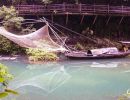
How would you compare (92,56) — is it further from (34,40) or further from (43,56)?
(34,40)

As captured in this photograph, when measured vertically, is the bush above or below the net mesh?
below

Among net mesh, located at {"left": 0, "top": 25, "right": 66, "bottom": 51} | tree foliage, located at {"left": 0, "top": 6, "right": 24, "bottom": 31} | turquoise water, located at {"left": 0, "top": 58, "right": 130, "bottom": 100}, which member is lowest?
turquoise water, located at {"left": 0, "top": 58, "right": 130, "bottom": 100}

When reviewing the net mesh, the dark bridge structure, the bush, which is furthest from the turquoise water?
the dark bridge structure

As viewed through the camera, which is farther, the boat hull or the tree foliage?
the tree foliage

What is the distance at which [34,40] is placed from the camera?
42.2 ft

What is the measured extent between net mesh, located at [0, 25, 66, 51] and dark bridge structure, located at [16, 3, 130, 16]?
368 centimetres

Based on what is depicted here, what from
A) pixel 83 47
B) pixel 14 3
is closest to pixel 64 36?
pixel 83 47

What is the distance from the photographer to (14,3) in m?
18.2

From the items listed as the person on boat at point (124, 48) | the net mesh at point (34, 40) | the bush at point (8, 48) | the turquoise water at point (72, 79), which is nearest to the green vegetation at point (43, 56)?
the turquoise water at point (72, 79)

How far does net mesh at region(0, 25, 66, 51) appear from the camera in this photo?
41.1 ft

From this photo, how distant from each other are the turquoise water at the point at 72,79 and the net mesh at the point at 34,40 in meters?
0.88

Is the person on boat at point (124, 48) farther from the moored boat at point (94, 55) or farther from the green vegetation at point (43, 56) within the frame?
the green vegetation at point (43, 56)

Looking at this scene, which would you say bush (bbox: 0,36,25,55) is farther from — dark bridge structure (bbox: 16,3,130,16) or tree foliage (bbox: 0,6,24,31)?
dark bridge structure (bbox: 16,3,130,16)

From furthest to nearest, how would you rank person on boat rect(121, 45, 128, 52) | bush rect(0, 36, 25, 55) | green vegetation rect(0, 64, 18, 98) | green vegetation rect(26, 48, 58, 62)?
person on boat rect(121, 45, 128, 52) < bush rect(0, 36, 25, 55) < green vegetation rect(26, 48, 58, 62) < green vegetation rect(0, 64, 18, 98)
